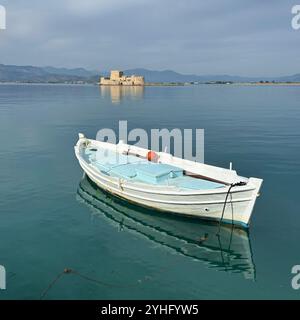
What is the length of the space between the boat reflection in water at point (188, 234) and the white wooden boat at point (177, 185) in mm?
662

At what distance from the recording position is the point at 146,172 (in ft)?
76.1

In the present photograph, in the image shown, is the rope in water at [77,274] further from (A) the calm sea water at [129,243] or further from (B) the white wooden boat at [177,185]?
(B) the white wooden boat at [177,185]

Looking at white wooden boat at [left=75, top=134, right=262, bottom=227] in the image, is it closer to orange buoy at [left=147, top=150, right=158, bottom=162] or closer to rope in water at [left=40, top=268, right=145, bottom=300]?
orange buoy at [left=147, top=150, right=158, bottom=162]

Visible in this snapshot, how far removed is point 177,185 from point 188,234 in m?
3.67

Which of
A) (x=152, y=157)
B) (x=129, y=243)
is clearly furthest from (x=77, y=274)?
(x=152, y=157)

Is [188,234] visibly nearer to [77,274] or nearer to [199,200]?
[199,200]

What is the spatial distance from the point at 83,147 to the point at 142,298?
2226 centimetres

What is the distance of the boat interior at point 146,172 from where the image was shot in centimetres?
2161

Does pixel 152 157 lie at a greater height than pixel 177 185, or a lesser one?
greater

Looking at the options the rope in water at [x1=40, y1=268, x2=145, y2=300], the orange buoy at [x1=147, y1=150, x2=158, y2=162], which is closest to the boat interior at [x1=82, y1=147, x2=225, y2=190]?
the orange buoy at [x1=147, y1=150, x2=158, y2=162]

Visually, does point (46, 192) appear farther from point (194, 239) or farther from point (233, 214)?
point (233, 214)

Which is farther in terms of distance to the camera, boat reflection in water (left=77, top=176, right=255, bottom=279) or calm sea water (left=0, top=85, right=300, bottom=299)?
boat reflection in water (left=77, top=176, right=255, bottom=279)

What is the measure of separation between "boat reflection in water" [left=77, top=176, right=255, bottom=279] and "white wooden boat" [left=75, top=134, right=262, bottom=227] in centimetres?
66

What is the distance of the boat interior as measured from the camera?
21.6 metres
